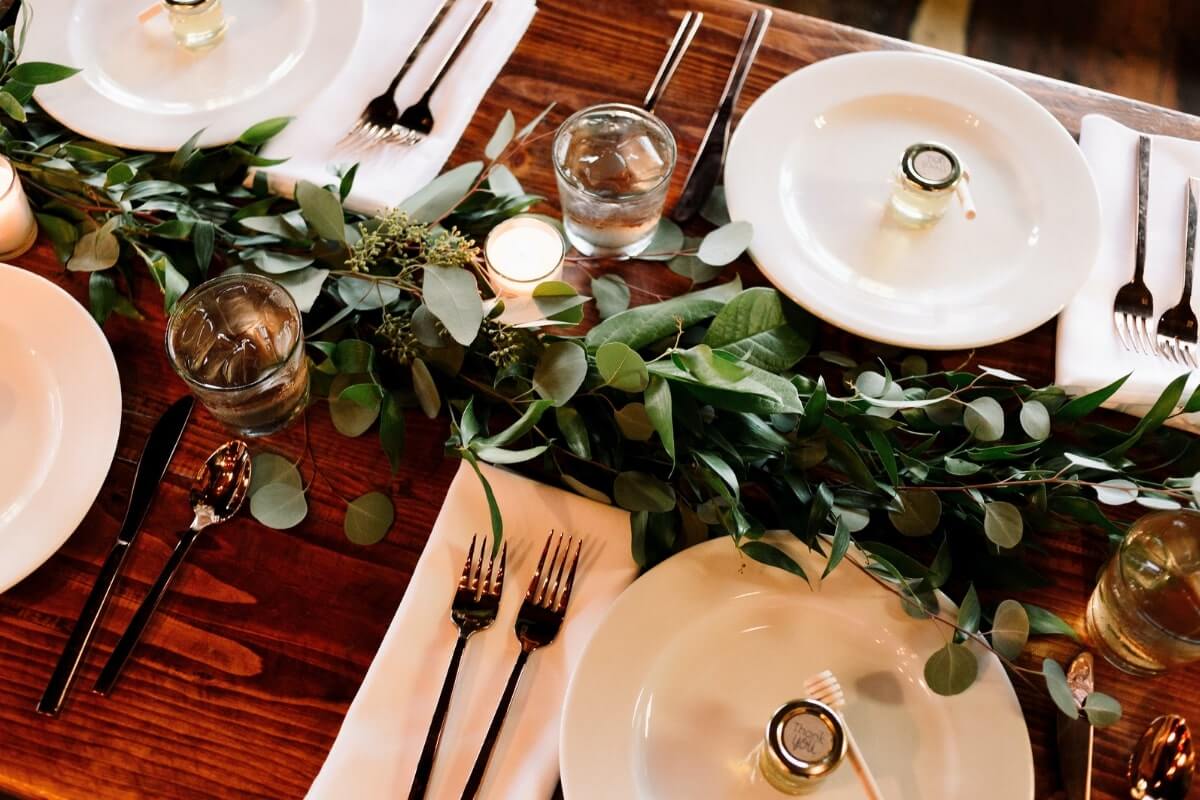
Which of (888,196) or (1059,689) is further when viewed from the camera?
(888,196)

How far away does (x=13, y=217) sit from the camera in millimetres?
991

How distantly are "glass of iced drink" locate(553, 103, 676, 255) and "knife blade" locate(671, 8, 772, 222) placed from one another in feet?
0.18

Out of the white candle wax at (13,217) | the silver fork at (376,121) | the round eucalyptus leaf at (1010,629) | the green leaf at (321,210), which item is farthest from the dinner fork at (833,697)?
the white candle wax at (13,217)

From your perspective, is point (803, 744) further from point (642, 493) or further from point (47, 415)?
point (47, 415)

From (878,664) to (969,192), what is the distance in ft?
1.76

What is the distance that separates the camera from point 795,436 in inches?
34.4

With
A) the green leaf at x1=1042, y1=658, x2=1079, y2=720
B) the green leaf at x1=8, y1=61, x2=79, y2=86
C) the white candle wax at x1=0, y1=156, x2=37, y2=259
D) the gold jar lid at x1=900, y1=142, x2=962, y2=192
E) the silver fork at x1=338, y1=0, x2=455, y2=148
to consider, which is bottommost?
the green leaf at x1=1042, y1=658, x2=1079, y2=720

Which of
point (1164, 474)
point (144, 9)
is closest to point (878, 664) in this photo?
point (1164, 474)

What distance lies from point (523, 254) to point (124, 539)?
45 cm

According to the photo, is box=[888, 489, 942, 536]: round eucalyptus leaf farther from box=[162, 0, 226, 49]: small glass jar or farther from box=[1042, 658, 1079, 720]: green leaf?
box=[162, 0, 226, 49]: small glass jar

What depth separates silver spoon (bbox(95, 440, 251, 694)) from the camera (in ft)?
2.84

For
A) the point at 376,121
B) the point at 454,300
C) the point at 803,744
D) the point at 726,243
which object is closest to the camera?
the point at 803,744

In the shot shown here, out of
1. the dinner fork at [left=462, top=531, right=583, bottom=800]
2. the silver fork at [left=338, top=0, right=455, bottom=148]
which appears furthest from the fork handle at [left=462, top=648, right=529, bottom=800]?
the silver fork at [left=338, top=0, right=455, bottom=148]

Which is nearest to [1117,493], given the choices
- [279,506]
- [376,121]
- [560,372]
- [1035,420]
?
[1035,420]
